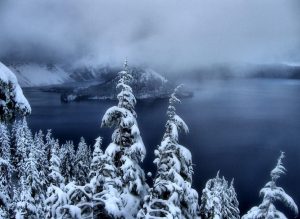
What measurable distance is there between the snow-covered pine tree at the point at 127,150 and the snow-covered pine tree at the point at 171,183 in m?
0.74

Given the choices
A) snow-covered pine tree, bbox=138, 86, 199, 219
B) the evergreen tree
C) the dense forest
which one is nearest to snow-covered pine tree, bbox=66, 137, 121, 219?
the dense forest

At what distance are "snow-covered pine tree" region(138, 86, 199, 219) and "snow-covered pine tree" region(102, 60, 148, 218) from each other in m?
0.74

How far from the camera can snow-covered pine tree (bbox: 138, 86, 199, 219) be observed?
921 centimetres

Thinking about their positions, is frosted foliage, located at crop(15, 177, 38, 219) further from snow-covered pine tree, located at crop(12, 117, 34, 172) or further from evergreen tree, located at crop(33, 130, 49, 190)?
snow-covered pine tree, located at crop(12, 117, 34, 172)

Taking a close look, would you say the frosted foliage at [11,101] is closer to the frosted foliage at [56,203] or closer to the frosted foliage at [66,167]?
the frosted foliage at [56,203]

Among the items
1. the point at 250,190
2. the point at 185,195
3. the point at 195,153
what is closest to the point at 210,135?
the point at 195,153

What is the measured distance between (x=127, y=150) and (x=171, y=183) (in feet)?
7.07

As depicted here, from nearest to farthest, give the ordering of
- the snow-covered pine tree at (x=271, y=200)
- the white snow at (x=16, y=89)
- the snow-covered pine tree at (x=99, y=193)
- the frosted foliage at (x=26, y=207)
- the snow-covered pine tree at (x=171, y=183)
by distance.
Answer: the white snow at (x=16, y=89), the snow-covered pine tree at (x=99, y=193), the snow-covered pine tree at (x=171, y=183), the snow-covered pine tree at (x=271, y=200), the frosted foliage at (x=26, y=207)

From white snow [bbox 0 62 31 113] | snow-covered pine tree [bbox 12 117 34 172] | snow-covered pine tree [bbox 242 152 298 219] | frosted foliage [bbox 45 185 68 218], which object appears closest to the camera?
white snow [bbox 0 62 31 113]

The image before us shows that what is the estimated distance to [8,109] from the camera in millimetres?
7609

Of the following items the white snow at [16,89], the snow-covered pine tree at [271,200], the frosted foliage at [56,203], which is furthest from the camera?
the snow-covered pine tree at [271,200]

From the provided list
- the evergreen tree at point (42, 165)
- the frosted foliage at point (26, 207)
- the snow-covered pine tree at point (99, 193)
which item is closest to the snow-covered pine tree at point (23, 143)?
the evergreen tree at point (42, 165)

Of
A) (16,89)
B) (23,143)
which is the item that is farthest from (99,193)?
(23,143)

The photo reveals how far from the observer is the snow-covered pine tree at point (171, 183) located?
921cm
